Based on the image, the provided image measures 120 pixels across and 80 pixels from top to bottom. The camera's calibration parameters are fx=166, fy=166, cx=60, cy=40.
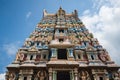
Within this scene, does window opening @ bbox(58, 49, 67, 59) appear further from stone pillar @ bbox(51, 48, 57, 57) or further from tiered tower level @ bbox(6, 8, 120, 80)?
stone pillar @ bbox(51, 48, 57, 57)

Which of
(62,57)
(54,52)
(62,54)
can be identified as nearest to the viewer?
(54,52)

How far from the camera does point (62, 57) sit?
23422 mm

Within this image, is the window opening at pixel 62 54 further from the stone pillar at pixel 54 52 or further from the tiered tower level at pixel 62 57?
the stone pillar at pixel 54 52

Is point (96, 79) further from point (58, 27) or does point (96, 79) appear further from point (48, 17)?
point (48, 17)

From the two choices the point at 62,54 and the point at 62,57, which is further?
the point at 62,54

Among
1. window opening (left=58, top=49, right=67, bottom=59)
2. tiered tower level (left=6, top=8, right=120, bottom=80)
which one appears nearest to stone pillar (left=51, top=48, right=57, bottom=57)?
tiered tower level (left=6, top=8, right=120, bottom=80)

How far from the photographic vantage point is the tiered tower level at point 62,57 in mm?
19969

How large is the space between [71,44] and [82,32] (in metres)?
5.36

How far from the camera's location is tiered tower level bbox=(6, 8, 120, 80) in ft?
65.5

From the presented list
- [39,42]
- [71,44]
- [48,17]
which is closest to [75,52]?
[71,44]

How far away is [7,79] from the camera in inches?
789

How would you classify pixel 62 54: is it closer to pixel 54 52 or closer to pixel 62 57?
pixel 62 57

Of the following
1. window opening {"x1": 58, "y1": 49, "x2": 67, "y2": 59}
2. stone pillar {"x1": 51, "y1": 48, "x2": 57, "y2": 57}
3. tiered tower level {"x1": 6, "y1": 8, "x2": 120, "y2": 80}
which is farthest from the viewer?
window opening {"x1": 58, "y1": 49, "x2": 67, "y2": 59}

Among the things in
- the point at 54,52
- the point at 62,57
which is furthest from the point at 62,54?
the point at 54,52
